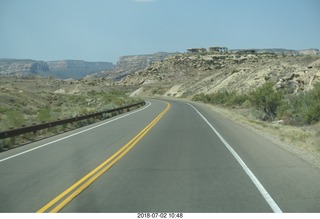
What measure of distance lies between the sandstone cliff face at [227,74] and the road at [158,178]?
3192 centimetres

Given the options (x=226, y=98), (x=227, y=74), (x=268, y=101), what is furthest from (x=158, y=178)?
(x=227, y=74)

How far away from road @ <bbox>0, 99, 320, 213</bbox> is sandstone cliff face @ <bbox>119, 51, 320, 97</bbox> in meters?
31.9

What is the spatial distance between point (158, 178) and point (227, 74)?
87.2 metres

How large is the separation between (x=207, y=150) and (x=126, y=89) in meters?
131

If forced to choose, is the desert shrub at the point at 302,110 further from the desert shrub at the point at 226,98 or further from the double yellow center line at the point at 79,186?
the desert shrub at the point at 226,98

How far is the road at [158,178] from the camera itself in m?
7.48

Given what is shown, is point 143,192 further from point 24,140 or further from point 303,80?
point 303,80

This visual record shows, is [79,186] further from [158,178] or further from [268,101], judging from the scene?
[268,101]

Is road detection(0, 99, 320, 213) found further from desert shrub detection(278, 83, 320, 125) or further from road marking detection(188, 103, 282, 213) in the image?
desert shrub detection(278, 83, 320, 125)

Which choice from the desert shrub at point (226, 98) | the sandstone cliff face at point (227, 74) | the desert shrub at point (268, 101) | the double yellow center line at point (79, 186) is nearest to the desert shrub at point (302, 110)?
the desert shrub at point (268, 101)

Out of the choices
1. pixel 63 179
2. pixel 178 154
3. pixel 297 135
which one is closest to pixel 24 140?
pixel 178 154

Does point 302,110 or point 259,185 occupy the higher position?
point 259,185

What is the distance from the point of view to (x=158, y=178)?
9.64 m

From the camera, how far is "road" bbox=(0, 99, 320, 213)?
7480 millimetres
